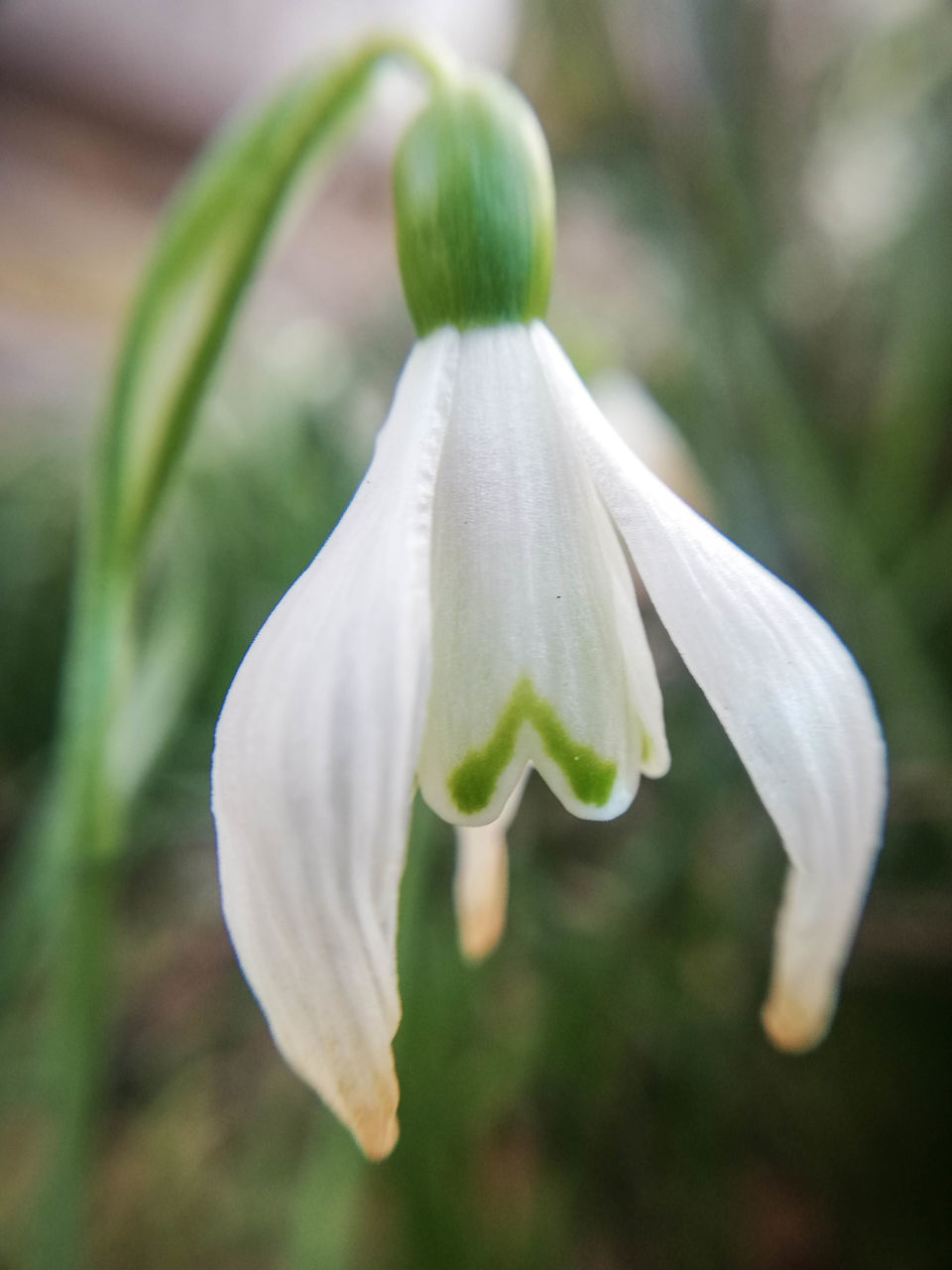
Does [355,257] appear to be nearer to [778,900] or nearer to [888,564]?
[888,564]

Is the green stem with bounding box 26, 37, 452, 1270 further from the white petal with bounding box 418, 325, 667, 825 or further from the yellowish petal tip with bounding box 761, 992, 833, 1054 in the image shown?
the yellowish petal tip with bounding box 761, 992, 833, 1054

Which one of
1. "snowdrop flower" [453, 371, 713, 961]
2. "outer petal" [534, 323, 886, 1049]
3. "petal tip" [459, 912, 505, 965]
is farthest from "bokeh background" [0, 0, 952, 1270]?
"outer petal" [534, 323, 886, 1049]

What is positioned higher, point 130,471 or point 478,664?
point 130,471

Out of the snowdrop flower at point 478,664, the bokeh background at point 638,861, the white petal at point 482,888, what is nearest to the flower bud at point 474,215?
the snowdrop flower at point 478,664

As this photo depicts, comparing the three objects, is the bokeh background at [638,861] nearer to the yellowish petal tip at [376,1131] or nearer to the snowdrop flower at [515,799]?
the snowdrop flower at [515,799]

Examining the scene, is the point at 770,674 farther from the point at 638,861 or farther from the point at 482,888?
the point at 638,861

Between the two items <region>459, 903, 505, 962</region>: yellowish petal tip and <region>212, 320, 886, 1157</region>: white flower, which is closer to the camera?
<region>212, 320, 886, 1157</region>: white flower

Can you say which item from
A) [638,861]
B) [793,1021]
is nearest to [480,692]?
[793,1021]

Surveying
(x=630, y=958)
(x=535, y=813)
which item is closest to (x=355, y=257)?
(x=535, y=813)
